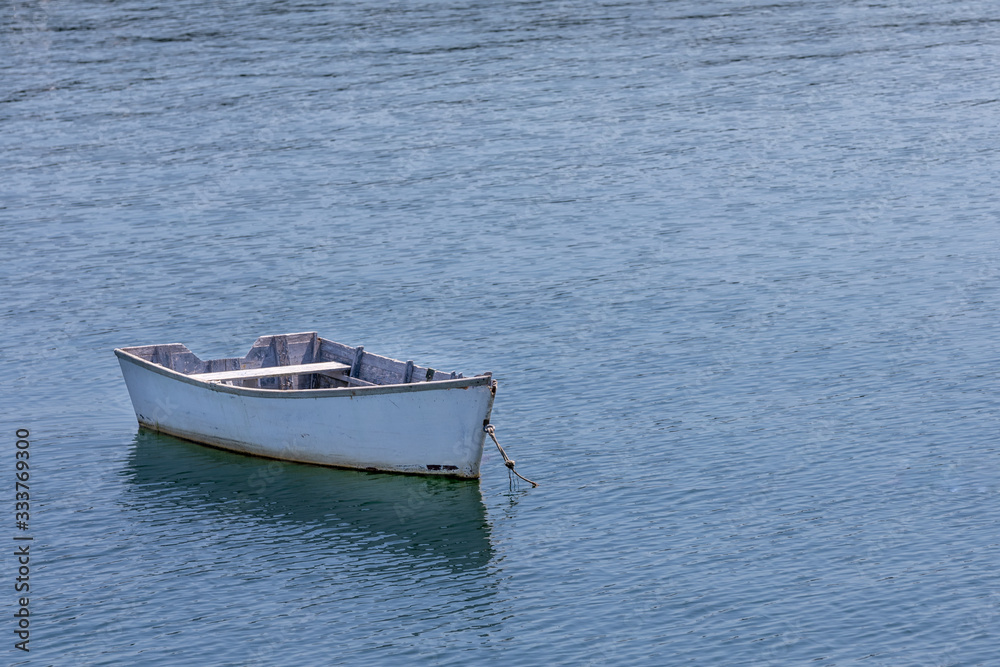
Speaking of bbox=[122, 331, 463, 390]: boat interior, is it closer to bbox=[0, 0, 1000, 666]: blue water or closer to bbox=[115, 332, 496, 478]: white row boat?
bbox=[115, 332, 496, 478]: white row boat

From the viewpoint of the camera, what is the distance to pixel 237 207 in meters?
53.6

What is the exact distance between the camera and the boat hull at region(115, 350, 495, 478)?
2911 centimetres

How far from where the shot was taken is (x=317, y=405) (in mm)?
30234

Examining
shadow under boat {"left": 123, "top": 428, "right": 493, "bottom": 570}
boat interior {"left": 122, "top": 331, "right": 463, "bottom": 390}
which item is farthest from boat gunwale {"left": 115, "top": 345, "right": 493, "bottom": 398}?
shadow under boat {"left": 123, "top": 428, "right": 493, "bottom": 570}

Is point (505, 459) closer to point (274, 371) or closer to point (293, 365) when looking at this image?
point (274, 371)

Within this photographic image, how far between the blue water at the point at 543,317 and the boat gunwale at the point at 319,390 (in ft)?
6.78

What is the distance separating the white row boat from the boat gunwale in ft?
0.09

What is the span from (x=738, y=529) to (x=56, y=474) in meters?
16.0

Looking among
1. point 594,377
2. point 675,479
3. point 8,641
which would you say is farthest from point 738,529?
point 8,641

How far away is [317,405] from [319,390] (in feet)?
1.93

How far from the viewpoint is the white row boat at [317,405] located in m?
29.3

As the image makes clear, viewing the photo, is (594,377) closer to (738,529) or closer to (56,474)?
(738,529)
